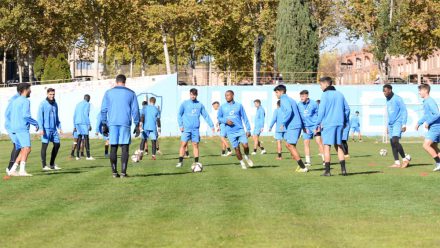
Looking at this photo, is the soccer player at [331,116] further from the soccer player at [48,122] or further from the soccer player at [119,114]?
the soccer player at [48,122]

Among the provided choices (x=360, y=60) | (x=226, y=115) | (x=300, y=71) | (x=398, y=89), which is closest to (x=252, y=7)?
(x=300, y=71)

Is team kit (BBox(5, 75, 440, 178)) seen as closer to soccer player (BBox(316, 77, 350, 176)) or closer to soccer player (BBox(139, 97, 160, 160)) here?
soccer player (BBox(316, 77, 350, 176))

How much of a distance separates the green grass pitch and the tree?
166 feet

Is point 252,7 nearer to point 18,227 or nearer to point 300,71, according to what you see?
point 300,71

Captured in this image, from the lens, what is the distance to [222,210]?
12.2 m

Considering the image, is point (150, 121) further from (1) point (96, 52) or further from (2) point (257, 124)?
(1) point (96, 52)

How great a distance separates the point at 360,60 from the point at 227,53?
84379 millimetres

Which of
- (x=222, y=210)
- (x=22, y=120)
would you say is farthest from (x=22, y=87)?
(x=222, y=210)

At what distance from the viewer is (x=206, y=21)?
255 feet

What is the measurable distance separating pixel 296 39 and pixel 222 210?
59.0m

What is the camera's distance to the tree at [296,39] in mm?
69938

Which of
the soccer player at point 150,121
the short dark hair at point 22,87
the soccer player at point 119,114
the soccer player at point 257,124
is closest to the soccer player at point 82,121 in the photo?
the soccer player at point 150,121

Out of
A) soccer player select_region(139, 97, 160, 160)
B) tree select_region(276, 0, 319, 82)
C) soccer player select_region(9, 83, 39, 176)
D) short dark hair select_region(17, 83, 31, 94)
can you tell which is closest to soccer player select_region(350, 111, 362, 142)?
tree select_region(276, 0, 319, 82)

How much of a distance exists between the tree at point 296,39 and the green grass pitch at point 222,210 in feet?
166
